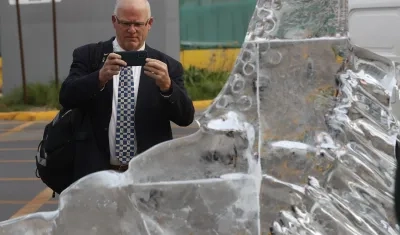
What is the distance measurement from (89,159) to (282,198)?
0.87 metres

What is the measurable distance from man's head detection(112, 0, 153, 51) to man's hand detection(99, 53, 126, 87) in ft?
0.53

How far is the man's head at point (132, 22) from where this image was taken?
119 inches

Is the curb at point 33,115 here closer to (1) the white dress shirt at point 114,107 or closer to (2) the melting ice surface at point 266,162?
(1) the white dress shirt at point 114,107

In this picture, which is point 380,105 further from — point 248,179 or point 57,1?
point 57,1

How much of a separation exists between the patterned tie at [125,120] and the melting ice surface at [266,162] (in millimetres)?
283

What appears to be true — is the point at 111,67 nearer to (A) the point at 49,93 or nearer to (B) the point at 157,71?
(B) the point at 157,71

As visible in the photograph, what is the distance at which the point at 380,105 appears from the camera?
117 inches

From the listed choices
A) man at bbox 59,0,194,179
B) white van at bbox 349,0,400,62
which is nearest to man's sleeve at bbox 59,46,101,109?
man at bbox 59,0,194,179

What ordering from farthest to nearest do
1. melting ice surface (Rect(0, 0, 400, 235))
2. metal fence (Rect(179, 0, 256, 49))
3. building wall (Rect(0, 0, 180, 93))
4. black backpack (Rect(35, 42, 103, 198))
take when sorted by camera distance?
metal fence (Rect(179, 0, 256, 49)) → building wall (Rect(0, 0, 180, 93)) → black backpack (Rect(35, 42, 103, 198)) → melting ice surface (Rect(0, 0, 400, 235))

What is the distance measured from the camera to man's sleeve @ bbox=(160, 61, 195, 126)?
3.03 metres

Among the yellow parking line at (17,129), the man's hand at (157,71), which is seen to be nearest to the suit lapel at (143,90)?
the man's hand at (157,71)

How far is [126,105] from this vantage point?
Result: 3.06 meters

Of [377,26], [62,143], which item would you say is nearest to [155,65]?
[62,143]

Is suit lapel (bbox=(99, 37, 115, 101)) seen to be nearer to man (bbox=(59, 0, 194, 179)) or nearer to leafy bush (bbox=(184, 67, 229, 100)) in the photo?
man (bbox=(59, 0, 194, 179))
